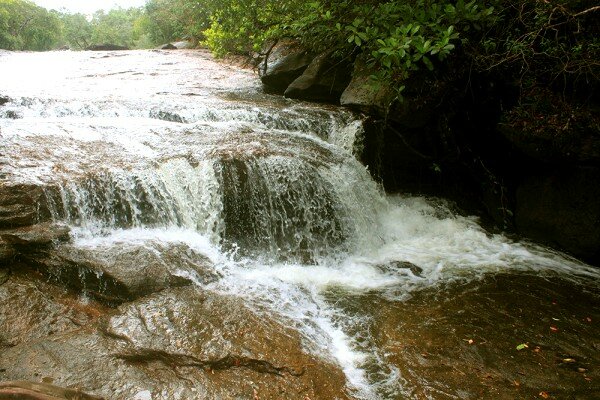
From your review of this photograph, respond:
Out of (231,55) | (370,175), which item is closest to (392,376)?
(370,175)

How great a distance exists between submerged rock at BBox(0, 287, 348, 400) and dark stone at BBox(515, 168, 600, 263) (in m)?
4.36

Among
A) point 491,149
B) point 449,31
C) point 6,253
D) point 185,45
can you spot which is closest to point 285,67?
point 491,149

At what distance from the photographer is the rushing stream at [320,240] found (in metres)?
3.29

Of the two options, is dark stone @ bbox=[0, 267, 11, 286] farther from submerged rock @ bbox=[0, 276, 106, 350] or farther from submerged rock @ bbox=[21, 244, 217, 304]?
submerged rock @ bbox=[21, 244, 217, 304]

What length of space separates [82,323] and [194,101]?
5.33 metres

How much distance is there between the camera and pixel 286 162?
537cm

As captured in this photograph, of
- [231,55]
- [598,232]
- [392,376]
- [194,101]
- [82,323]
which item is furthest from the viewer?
[231,55]

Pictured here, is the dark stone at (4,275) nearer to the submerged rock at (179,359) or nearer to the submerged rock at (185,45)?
the submerged rock at (179,359)

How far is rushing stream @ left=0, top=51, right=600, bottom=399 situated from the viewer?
3287 mm

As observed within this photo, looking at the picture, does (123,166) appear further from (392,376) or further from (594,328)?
(594,328)

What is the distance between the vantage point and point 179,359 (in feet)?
9.93

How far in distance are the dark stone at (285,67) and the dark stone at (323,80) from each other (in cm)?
40

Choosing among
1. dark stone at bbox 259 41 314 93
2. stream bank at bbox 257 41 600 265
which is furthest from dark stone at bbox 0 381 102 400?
dark stone at bbox 259 41 314 93

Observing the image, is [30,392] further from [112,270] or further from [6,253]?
[6,253]
